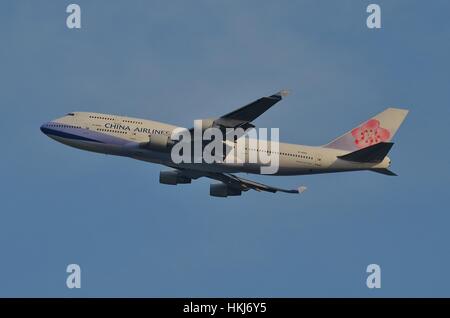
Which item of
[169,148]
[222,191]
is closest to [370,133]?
[222,191]

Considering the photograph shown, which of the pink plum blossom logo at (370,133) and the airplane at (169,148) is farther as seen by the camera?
the pink plum blossom logo at (370,133)

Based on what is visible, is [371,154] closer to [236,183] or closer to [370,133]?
[370,133]

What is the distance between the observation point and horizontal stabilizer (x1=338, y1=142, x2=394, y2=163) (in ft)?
198

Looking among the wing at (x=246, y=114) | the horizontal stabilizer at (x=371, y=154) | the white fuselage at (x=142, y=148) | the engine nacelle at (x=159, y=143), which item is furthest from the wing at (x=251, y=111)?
the horizontal stabilizer at (x=371, y=154)

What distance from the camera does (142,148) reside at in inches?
2362

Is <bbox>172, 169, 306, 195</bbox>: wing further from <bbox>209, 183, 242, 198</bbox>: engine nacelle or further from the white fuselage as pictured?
the white fuselage

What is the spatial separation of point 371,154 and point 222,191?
485 inches

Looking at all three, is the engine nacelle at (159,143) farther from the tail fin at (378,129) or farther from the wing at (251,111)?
Result: the tail fin at (378,129)

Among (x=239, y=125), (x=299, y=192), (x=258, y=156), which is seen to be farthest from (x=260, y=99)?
(x=299, y=192)

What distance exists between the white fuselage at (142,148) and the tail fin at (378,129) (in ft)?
11.5

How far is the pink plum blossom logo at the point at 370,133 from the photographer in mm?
66500

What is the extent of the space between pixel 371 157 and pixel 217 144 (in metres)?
10.8

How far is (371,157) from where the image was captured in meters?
61.4

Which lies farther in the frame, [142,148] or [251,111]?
[142,148]
